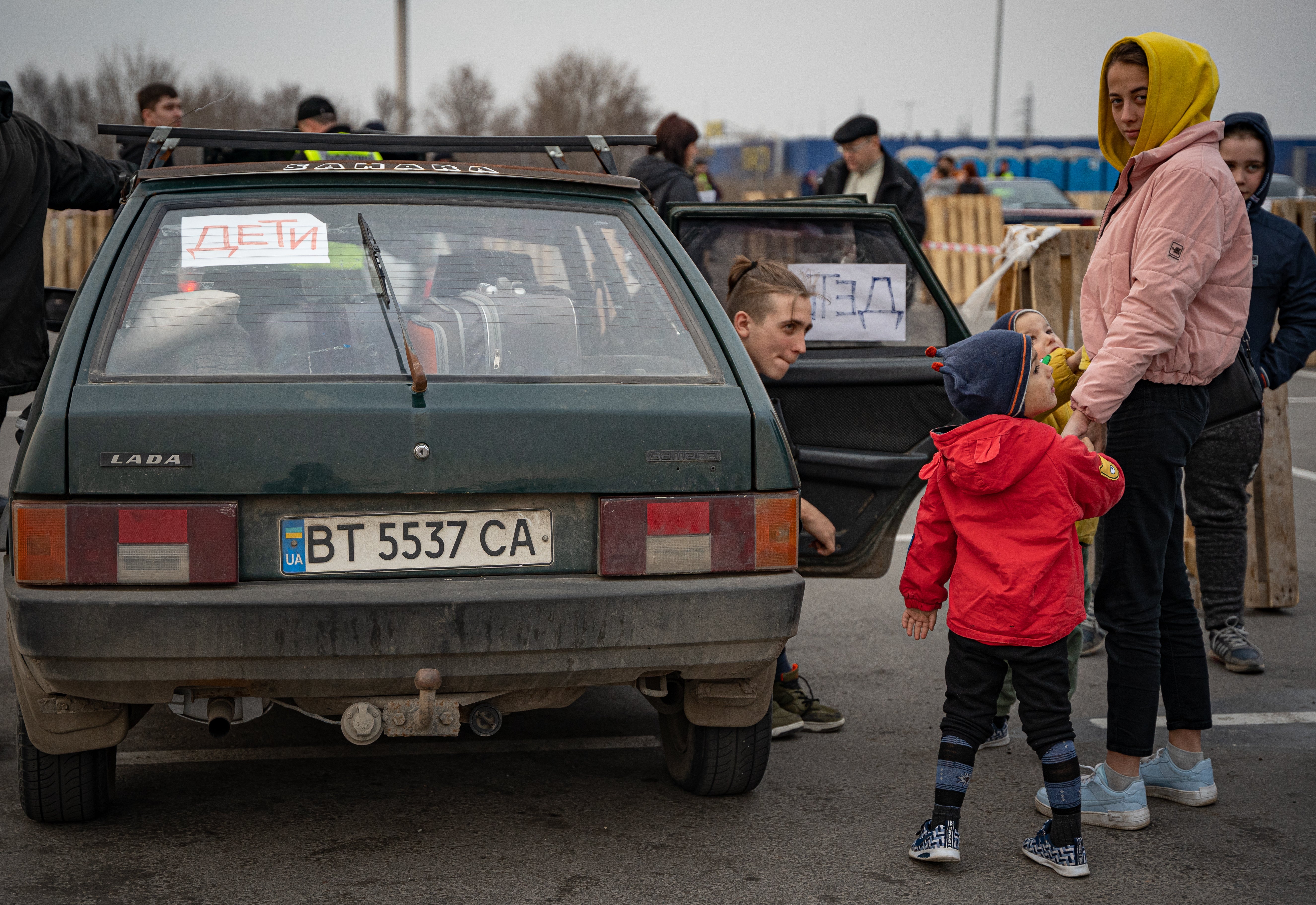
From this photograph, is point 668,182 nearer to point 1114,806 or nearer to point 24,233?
point 24,233

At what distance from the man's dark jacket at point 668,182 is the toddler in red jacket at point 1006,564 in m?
3.85

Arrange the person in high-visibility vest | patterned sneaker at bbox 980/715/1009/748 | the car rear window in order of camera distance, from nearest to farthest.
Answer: the car rear window, patterned sneaker at bbox 980/715/1009/748, the person in high-visibility vest

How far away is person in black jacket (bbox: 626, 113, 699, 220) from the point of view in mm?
6703

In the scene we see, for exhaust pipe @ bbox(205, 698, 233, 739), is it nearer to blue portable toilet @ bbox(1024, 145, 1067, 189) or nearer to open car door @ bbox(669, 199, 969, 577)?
open car door @ bbox(669, 199, 969, 577)

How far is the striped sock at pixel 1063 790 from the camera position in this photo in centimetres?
296

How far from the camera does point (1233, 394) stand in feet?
11.1

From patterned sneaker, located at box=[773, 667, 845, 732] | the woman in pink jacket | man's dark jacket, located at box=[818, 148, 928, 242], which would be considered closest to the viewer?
the woman in pink jacket

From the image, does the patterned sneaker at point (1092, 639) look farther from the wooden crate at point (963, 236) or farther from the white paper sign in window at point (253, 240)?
the wooden crate at point (963, 236)

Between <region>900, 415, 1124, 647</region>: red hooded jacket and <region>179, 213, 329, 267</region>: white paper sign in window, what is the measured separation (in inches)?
61.8

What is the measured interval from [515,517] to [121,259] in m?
1.11

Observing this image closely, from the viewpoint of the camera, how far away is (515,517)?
110 inches

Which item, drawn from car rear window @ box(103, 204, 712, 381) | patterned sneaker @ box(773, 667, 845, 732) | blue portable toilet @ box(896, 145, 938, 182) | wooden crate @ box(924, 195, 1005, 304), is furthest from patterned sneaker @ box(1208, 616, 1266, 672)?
blue portable toilet @ box(896, 145, 938, 182)

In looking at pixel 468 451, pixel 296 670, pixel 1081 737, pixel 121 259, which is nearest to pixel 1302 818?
pixel 1081 737

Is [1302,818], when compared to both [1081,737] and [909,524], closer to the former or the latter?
[1081,737]
